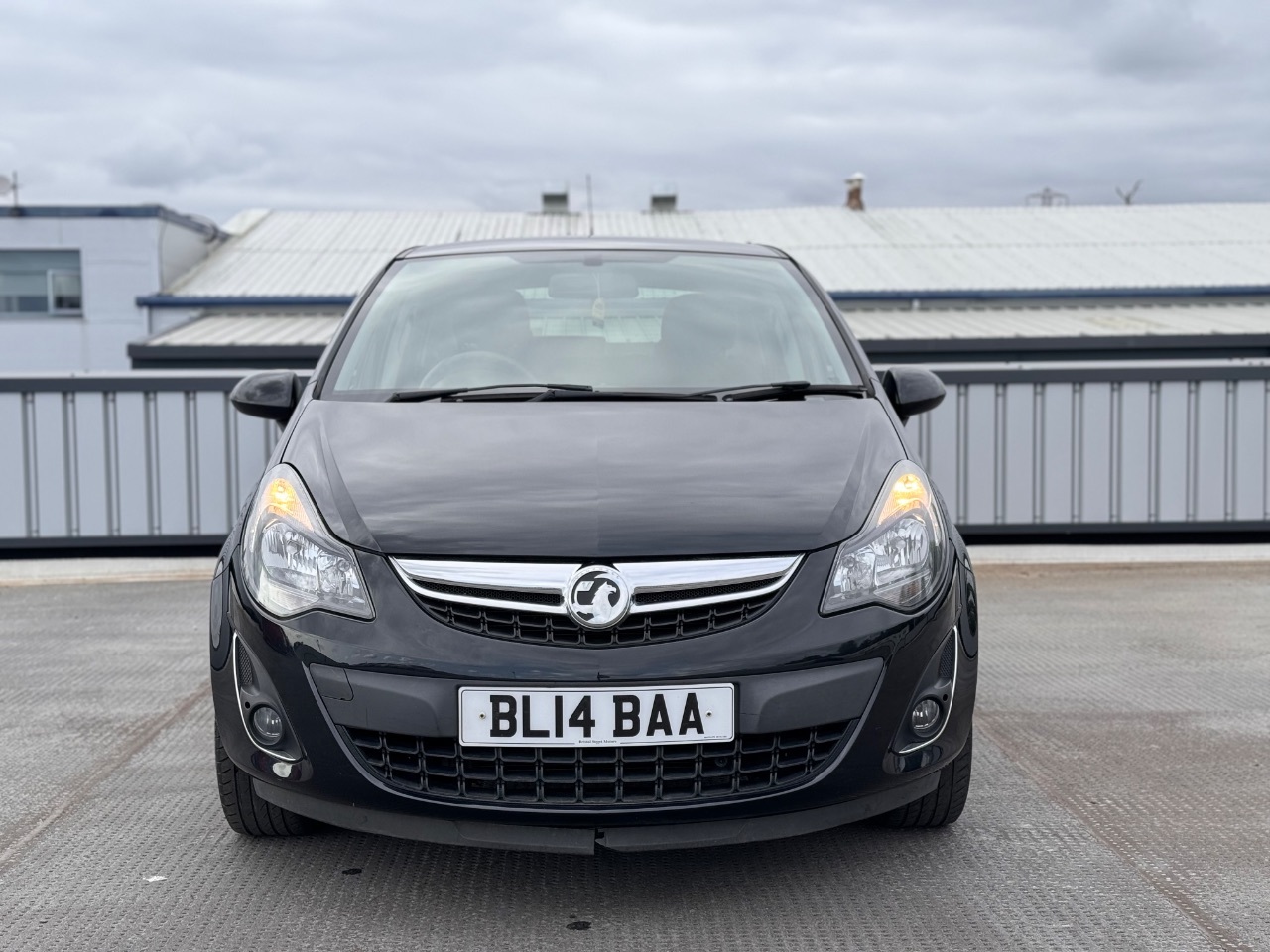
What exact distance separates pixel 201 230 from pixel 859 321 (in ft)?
43.3

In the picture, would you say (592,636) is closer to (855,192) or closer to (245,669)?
(245,669)

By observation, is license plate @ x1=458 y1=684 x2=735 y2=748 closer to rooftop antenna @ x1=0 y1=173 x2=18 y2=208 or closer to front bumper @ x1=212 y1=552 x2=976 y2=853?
front bumper @ x1=212 y1=552 x2=976 y2=853

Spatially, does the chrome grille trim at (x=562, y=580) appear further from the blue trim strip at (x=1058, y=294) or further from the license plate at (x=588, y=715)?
the blue trim strip at (x=1058, y=294)

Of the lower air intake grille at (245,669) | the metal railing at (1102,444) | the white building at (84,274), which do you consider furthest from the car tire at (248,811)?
the white building at (84,274)

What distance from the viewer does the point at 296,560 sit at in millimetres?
2775

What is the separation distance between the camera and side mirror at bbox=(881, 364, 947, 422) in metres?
3.73

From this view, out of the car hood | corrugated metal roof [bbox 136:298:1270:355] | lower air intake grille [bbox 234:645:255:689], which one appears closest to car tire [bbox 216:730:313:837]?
lower air intake grille [bbox 234:645:255:689]

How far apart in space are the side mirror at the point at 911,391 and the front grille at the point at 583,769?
1385 millimetres

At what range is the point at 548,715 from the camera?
100 inches

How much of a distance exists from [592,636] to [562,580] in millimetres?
Answer: 127

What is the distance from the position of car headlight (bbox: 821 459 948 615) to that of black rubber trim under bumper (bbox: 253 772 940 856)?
16.6 inches

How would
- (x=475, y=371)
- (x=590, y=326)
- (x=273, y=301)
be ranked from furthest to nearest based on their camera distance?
1. (x=273, y=301)
2. (x=590, y=326)
3. (x=475, y=371)

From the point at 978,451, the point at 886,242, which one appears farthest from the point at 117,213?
the point at 978,451

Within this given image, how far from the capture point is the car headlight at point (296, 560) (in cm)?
269
